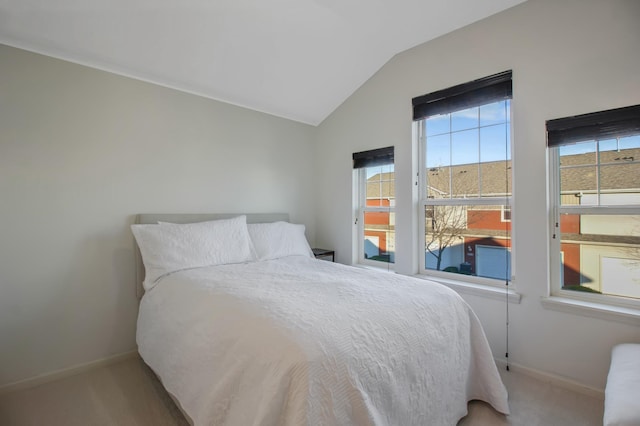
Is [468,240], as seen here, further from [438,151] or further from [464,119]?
[464,119]

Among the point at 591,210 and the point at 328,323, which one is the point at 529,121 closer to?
the point at 591,210

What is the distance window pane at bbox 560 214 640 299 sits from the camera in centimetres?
193

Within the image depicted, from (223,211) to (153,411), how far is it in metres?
1.70

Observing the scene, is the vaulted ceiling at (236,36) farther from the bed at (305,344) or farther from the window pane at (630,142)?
the bed at (305,344)

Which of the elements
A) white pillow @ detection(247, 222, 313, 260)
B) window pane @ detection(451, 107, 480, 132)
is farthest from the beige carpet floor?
window pane @ detection(451, 107, 480, 132)

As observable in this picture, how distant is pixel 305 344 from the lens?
1100 mm

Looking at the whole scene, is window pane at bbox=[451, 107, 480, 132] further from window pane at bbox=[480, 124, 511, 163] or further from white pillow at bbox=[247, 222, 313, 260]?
white pillow at bbox=[247, 222, 313, 260]

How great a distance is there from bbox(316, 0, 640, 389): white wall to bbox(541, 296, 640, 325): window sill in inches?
1.6

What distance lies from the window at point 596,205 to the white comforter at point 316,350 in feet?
3.21

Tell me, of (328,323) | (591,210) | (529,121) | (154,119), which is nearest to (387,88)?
(529,121)

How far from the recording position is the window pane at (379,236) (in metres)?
3.26

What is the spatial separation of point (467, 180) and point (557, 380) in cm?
156

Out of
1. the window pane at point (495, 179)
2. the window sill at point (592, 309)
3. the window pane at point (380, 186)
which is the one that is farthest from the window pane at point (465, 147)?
the window sill at point (592, 309)

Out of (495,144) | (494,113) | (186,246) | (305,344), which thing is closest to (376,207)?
(495,144)
